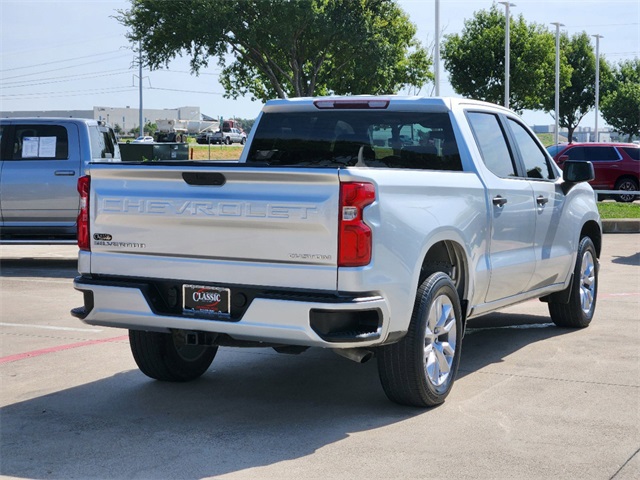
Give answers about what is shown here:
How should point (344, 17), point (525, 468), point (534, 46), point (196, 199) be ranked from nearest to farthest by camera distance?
point (525, 468) → point (196, 199) → point (344, 17) → point (534, 46)

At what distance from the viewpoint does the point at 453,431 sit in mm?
5703

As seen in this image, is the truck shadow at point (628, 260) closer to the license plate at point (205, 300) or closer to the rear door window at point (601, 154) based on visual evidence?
the license plate at point (205, 300)

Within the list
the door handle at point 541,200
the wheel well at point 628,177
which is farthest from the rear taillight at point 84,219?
the wheel well at point 628,177

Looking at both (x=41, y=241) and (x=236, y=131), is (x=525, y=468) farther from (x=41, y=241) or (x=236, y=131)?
(x=236, y=131)

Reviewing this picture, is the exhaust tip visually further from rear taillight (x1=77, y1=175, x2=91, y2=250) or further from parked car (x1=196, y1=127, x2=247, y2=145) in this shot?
parked car (x1=196, y1=127, x2=247, y2=145)

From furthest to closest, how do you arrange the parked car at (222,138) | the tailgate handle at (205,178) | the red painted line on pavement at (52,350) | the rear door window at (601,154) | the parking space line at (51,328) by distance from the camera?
the parked car at (222,138) < the rear door window at (601,154) < the parking space line at (51,328) < the red painted line on pavement at (52,350) < the tailgate handle at (205,178)

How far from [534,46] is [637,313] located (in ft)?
184

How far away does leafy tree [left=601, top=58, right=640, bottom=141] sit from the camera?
8275 cm

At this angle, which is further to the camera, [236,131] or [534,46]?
[236,131]

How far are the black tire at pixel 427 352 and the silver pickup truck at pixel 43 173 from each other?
8.72 meters

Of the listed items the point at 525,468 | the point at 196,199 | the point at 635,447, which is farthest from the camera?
the point at 196,199

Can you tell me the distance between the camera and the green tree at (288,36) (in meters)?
42.7

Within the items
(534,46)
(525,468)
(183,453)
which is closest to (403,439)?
(525,468)

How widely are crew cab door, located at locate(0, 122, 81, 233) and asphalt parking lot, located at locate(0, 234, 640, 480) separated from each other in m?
5.28
